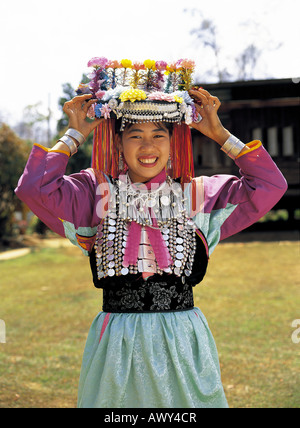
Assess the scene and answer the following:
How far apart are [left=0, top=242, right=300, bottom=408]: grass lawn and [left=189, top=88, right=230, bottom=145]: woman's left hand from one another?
266cm

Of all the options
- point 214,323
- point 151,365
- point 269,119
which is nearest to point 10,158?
point 269,119

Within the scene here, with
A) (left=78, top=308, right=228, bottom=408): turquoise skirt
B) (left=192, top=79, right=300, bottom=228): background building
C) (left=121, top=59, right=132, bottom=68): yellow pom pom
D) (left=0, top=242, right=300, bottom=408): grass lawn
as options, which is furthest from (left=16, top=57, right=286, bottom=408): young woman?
(left=192, top=79, right=300, bottom=228): background building

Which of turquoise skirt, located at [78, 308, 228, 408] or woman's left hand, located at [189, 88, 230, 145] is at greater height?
woman's left hand, located at [189, 88, 230, 145]

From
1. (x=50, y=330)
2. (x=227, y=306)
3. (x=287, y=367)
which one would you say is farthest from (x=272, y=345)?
(x=50, y=330)

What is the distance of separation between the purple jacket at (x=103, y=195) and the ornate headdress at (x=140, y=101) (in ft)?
0.47

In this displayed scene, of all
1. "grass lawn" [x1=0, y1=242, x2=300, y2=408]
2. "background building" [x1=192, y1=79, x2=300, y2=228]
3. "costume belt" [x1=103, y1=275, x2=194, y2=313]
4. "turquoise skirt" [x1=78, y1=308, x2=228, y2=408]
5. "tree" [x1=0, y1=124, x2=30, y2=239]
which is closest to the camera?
"turquoise skirt" [x1=78, y1=308, x2=228, y2=408]

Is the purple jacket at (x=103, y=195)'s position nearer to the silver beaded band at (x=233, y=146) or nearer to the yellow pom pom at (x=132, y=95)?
the silver beaded band at (x=233, y=146)

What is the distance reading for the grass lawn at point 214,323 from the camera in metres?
4.65

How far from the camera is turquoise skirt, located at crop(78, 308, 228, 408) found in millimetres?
2227

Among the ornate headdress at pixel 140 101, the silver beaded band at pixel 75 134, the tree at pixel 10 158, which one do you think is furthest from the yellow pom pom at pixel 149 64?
the tree at pixel 10 158

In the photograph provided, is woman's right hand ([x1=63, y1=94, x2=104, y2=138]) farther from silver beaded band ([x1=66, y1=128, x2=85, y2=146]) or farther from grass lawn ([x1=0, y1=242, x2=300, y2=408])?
grass lawn ([x1=0, y1=242, x2=300, y2=408])

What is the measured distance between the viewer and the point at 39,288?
9.36 meters

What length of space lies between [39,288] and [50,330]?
2782mm
